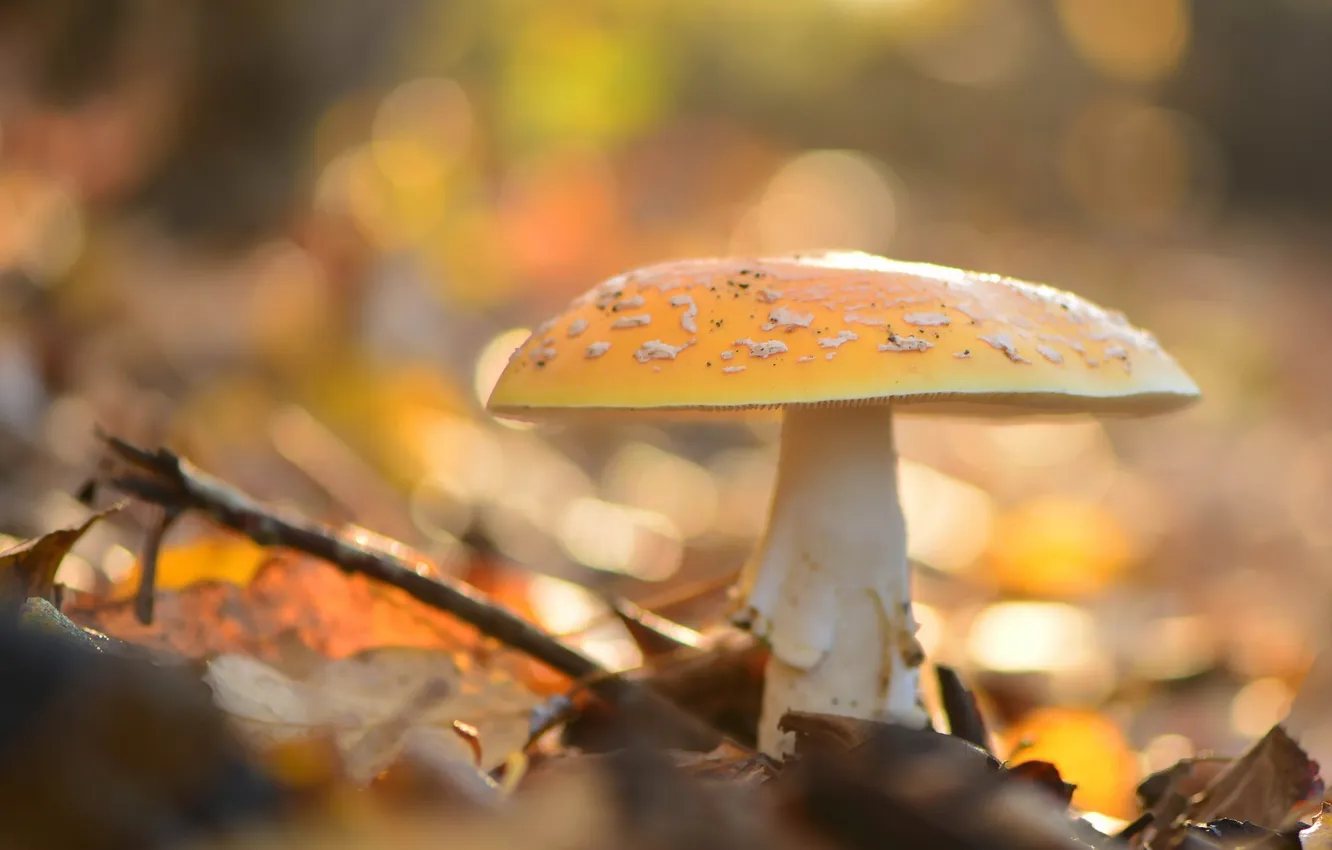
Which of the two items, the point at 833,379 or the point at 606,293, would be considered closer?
the point at 833,379

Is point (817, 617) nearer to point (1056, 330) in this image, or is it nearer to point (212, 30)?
point (1056, 330)

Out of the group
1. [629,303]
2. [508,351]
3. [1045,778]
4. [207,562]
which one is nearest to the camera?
[1045,778]

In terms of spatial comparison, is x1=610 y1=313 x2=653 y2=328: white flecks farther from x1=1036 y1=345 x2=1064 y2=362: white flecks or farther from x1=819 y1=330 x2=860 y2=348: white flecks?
x1=1036 y1=345 x2=1064 y2=362: white flecks

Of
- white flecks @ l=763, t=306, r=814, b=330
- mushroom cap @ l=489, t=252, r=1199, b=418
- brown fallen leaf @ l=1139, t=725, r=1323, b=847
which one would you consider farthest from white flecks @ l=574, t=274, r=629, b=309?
brown fallen leaf @ l=1139, t=725, r=1323, b=847

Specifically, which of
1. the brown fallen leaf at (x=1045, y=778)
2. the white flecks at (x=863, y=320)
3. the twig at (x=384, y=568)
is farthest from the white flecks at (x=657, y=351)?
the brown fallen leaf at (x=1045, y=778)

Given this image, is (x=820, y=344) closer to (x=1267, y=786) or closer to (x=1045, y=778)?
(x=1045, y=778)

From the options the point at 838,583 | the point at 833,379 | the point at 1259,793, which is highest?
the point at 833,379

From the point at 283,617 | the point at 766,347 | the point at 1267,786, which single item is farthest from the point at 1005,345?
the point at 283,617

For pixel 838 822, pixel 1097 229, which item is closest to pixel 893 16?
pixel 1097 229
